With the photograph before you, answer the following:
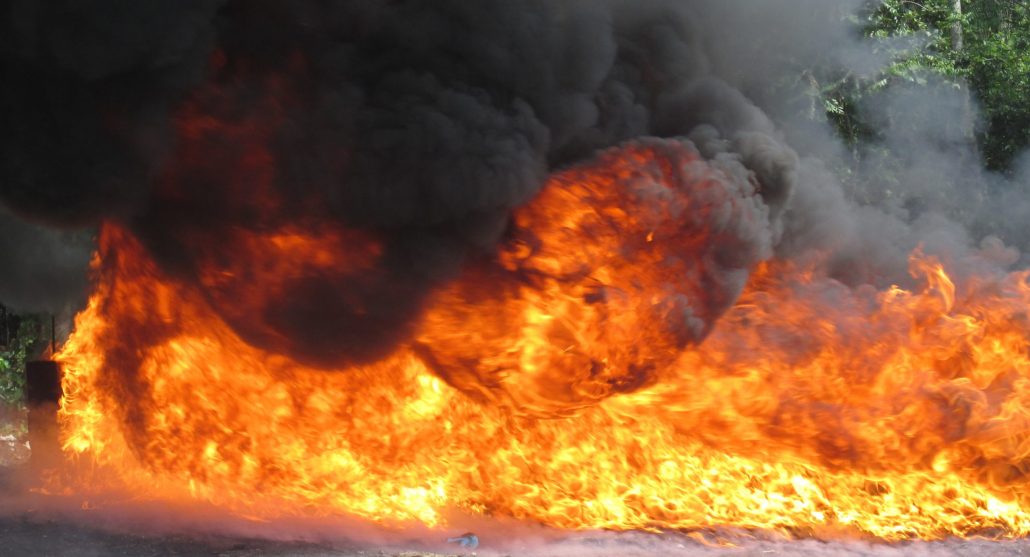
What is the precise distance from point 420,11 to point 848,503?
5.64 meters

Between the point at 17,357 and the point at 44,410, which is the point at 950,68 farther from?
the point at 17,357

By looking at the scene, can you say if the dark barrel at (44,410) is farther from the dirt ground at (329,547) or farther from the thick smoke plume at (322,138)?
the thick smoke plume at (322,138)

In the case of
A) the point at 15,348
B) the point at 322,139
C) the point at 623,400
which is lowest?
the point at 623,400

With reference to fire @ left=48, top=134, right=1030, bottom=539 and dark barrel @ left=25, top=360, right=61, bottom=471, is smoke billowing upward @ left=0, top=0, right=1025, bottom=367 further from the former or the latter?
dark barrel @ left=25, top=360, right=61, bottom=471

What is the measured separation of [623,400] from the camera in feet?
27.9

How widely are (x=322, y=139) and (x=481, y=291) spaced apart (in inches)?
64.9

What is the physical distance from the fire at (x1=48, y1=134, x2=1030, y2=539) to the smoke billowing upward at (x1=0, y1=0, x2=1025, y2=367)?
10.3 inches

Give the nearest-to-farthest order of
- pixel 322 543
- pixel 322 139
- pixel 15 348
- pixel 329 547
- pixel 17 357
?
pixel 322 139 → pixel 329 547 → pixel 322 543 → pixel 17 357 → pixel 15 348

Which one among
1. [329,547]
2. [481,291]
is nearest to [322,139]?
[481,291]

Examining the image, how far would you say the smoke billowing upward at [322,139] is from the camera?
6621mm

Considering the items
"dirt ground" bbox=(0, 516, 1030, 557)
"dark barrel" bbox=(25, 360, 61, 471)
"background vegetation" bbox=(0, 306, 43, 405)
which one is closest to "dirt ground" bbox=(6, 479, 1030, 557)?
"dirt ground" bbox=(0, 516, 1030, 557)

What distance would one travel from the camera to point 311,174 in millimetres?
7094

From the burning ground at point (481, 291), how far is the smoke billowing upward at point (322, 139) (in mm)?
22

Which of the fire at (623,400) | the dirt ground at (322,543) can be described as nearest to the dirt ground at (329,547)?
the dirt ground at (322,543)
